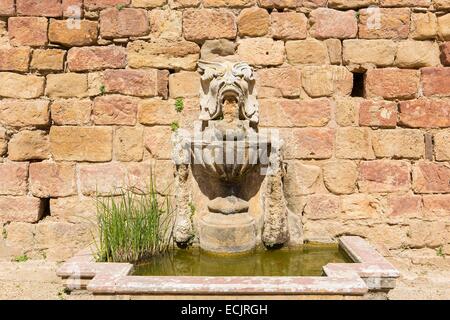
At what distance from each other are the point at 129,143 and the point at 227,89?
111 cm

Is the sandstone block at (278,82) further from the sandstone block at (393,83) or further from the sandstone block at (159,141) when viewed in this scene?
the sandstone block at (159,141)

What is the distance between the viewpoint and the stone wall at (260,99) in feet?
13.5

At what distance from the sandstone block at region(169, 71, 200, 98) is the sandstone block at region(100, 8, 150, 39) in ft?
1.76

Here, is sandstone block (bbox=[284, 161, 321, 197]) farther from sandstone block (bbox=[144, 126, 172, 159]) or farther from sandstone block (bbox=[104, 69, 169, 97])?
sandstone block (bbox=[104, 69, 169, 97])

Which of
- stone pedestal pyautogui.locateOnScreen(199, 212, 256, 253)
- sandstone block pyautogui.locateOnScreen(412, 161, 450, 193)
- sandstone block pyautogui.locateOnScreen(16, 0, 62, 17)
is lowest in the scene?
stone pedestal pyautogui.locateOnScreen(199, 212, 256, 253)

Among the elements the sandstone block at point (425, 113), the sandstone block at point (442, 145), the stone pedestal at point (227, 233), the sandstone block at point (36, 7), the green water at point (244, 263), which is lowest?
the green water at point (244, 263)

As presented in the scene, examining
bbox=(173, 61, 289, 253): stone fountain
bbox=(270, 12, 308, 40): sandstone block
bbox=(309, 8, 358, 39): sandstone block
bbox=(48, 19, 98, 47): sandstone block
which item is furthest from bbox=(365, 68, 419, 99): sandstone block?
bbox=(48, 19, 98, 47): sandstone block

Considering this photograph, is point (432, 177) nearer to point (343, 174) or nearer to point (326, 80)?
point (343, 174)

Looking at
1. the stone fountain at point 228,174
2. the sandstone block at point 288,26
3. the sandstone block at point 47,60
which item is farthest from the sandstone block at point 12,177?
the sandstone block at point 288,26

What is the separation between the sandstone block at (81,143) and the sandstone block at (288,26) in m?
1.82

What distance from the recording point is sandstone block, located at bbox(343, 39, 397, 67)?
13.5 ft

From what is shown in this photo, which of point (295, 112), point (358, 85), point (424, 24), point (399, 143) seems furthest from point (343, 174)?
point (424, 24)
